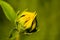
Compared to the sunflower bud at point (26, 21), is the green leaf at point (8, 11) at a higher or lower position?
higher

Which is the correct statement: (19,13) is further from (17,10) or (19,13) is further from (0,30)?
(0,30)

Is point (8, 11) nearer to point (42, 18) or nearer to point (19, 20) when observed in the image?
point (19, 20)

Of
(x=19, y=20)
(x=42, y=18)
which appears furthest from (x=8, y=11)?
(x=42, y=18)

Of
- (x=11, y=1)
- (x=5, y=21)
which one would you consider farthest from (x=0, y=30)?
(x=11, y=1)

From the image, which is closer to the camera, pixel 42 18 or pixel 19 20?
pixel 19 20

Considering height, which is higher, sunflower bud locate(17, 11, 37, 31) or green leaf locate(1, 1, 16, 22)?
green leaf locate(1, 1, 16, 22)
